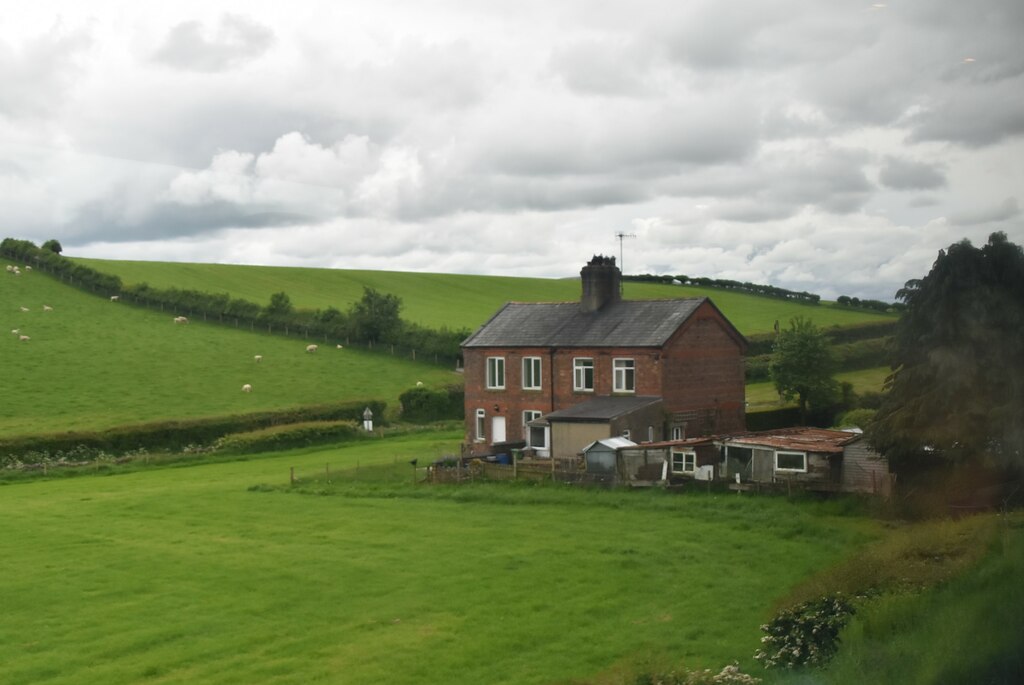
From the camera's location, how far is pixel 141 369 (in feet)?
249

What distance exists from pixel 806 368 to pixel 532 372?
1870 centimetres

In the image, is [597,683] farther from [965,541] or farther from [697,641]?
[965,541]

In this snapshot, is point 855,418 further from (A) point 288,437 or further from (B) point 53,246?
(B) point 53,246

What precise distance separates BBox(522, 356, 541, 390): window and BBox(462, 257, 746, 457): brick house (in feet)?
0.17

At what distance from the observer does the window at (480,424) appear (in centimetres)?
5323

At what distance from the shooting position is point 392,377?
80125 millimetres

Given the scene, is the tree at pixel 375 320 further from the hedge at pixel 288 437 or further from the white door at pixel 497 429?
the white door at pixel 497 429

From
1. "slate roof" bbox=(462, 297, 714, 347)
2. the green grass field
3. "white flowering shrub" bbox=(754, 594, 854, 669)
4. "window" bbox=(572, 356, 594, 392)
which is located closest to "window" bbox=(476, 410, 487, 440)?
"slate roof" bbox=(462, 297, 714, 347)

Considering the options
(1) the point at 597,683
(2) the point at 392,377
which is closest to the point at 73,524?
(1) the point at 597,683

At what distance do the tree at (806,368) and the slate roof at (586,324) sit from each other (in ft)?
41.0

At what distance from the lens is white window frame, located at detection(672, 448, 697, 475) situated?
3866cm

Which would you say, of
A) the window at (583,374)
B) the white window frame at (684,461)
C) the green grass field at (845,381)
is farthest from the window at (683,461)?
the green grass field at (845,381)

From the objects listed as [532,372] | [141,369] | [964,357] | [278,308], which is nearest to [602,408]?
[532,372]

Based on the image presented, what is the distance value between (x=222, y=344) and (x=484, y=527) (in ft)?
194
